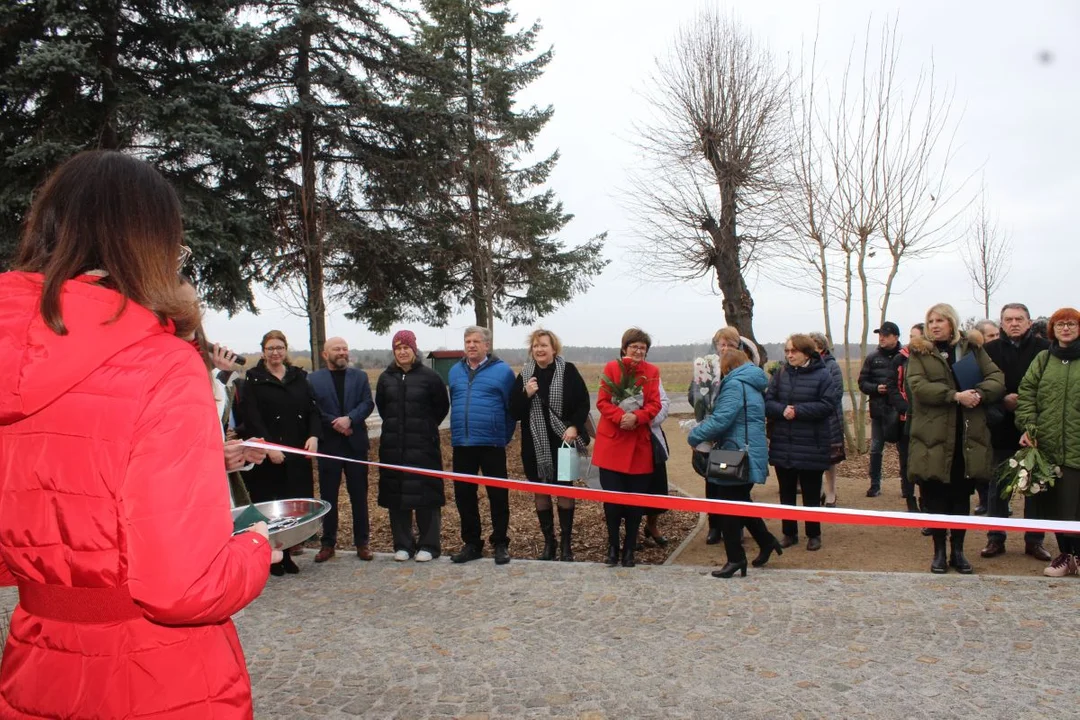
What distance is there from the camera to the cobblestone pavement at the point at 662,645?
13.4 feet

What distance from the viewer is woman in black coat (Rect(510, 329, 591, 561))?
23.6 feet

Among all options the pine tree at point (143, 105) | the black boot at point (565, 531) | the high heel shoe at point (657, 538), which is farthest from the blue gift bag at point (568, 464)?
the pine tree at point (143, 105)

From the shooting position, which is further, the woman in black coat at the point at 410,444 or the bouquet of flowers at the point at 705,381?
the bouquet of flowers at the point at 705,381

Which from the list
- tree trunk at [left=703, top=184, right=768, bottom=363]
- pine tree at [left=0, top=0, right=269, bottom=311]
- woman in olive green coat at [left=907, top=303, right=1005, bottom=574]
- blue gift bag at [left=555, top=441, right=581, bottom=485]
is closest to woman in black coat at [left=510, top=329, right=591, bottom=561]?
blue gift bag at [left=555, top=441, right=581, bottom=485]

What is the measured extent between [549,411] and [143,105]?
33.5ft

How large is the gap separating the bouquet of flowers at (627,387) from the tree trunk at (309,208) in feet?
34.4

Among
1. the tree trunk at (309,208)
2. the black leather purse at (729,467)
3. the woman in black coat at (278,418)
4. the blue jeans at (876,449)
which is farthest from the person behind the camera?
the tree trunk at (309,208)

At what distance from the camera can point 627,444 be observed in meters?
6.86

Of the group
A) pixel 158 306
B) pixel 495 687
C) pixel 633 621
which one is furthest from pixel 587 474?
pixel 158 306

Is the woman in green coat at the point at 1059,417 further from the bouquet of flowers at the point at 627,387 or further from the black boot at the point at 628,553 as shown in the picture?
the black boot at the point at 628,553

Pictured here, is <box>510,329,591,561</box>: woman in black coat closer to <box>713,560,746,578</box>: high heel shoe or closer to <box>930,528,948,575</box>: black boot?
<box>713,560,746,578</box>: high heel shoe

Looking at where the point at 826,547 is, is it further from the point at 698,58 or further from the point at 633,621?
the point at 698,58

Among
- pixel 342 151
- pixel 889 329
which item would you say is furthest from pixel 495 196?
pixel 889 329

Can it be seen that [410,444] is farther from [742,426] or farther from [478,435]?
[742,426]
